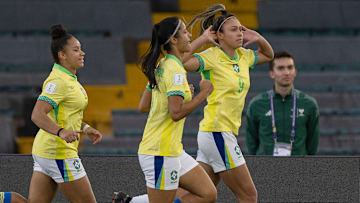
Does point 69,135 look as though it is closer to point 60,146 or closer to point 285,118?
point 60,146

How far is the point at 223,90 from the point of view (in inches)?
204

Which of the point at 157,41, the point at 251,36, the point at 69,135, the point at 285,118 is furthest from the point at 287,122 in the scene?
the point at 69,135

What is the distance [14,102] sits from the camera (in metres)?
10.7

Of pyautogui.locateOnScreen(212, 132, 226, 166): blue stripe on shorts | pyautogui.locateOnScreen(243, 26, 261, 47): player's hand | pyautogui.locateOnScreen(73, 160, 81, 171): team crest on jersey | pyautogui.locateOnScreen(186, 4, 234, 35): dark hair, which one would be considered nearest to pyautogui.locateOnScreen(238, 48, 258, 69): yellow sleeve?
pyautogui.locateOnScreen(243, 26, 261, 47): player's hand

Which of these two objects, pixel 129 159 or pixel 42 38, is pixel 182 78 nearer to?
pixel 129 159

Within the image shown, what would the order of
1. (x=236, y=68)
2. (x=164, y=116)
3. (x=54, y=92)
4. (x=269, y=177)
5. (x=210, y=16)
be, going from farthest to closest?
(x=269, y=177), (x=210, y=16), (x=236, y=68), (x=54, y=92), (x=164, y=116)

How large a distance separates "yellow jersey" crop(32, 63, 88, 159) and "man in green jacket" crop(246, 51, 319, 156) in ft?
7.51

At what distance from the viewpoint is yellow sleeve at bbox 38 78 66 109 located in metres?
4.90

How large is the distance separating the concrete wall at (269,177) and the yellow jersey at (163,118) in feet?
6.10

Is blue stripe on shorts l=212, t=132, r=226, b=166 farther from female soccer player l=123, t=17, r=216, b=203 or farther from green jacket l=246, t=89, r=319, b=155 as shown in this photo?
green jacket l=246, t=89, r=319, b=155

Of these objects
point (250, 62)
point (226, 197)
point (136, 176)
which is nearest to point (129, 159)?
point (136, 176)

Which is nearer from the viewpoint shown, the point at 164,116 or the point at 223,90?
the point at 164,116

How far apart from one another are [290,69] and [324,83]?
4.61m

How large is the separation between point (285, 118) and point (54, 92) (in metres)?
2.64
